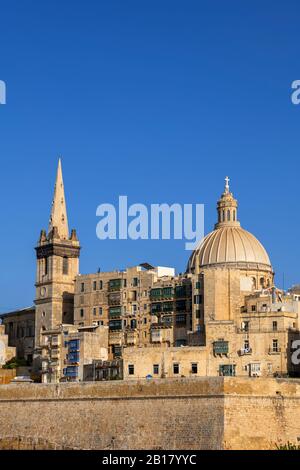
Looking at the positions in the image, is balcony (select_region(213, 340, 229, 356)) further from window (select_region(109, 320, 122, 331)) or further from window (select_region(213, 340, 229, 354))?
window (select_region(109, 320, 122, 331))

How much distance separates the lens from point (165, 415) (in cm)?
5691

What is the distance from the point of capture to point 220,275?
72625mm

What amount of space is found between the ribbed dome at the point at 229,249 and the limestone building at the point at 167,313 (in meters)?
0.09

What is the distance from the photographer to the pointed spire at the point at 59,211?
276 ft

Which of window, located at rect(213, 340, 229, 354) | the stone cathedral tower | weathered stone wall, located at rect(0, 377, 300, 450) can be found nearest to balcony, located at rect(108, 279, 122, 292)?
the stone cathedral tower

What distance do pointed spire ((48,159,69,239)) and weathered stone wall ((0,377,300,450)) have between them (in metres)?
23.2

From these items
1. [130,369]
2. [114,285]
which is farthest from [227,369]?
[114,285]

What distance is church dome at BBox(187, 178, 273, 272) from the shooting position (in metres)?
79.2
